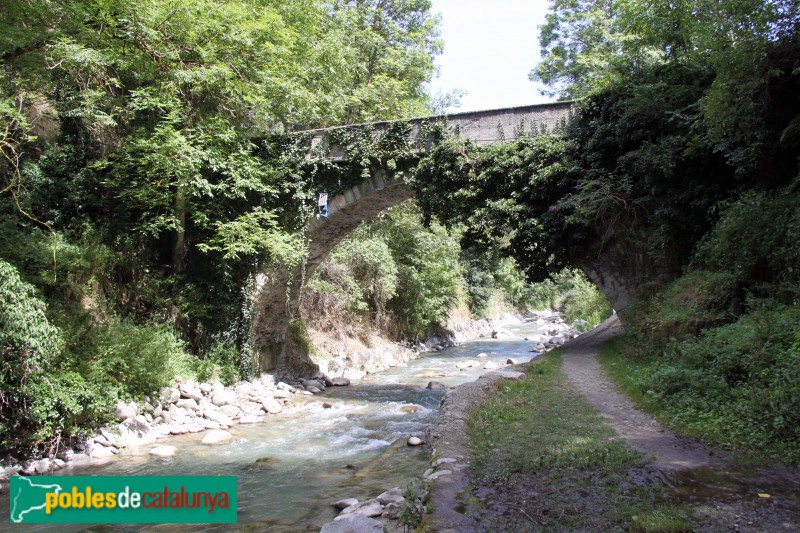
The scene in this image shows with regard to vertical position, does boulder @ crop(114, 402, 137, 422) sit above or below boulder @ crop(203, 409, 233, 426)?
above

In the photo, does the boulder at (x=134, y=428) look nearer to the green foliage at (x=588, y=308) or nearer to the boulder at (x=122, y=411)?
the boulder at (x=122, y=411)

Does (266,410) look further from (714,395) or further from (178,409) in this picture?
(714,395)

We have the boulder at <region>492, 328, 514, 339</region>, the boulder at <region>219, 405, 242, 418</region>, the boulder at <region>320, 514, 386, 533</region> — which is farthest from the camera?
the boulder at <region>492, 328, 514, 339</region>

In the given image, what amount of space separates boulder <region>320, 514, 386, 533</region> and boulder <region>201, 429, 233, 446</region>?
14.0 feet

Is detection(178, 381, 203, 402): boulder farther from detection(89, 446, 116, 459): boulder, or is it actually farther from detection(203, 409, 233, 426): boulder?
detection(89, 446, 116, 459): boulder

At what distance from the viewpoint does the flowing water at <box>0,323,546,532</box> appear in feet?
17.2

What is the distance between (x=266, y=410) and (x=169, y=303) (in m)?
3.34

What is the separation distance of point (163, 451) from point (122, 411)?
1.25 meters

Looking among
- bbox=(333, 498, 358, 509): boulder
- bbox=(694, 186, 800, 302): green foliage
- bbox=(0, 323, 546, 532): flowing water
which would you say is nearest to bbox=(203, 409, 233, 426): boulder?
bbox=(0, 323, 546, 532): flowing water

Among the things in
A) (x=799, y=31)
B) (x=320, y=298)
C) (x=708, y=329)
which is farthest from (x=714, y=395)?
(x=320, y=298)

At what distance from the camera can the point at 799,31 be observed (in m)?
6.09

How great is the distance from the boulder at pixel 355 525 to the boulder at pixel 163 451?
4.10 metres

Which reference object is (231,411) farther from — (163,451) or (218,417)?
(163,451)

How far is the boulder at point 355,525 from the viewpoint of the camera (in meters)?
3.94
